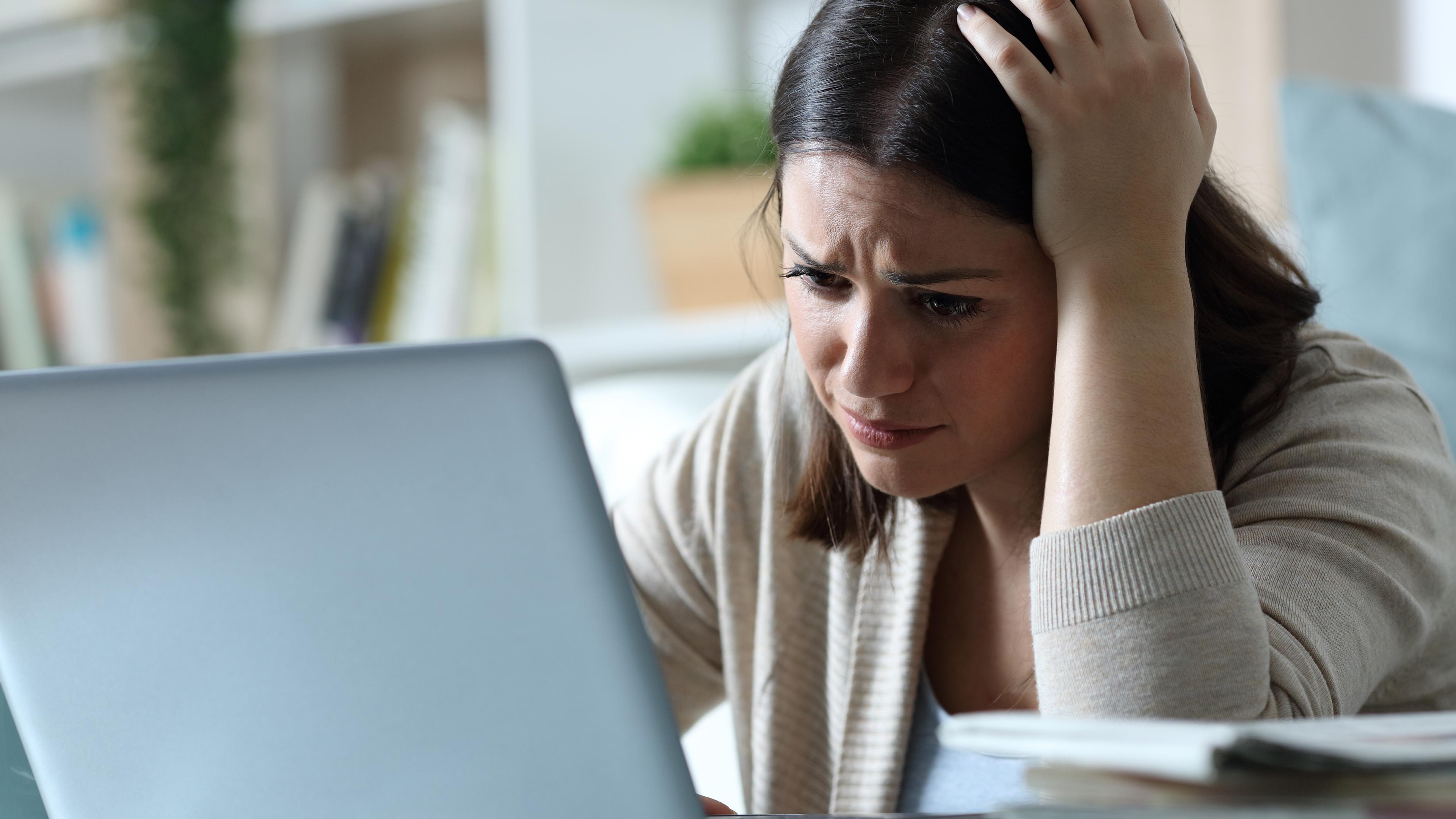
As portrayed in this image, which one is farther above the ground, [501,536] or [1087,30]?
[1087,30]

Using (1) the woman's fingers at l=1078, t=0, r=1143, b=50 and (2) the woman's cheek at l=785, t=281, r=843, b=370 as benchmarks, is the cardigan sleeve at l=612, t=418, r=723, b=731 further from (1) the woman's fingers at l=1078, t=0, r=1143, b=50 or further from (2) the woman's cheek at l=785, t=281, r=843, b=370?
(1) the woman's fingers at l=1078, t=0, r=1143, b=50

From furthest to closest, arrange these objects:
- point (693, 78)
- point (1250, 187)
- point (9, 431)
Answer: point (693, 78) < point (1250, 187) < point (9, 431)

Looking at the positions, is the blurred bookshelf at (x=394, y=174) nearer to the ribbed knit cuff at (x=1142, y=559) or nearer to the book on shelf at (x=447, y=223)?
the book on shelf at (x=447, y=223)

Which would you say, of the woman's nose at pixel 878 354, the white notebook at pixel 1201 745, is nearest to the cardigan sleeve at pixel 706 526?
the woman's nose at pixel 878 354

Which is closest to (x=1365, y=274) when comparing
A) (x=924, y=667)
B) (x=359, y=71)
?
(x=924, y=667)

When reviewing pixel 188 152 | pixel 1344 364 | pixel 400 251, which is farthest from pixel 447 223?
pixel 1344 364

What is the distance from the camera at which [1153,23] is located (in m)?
0.69

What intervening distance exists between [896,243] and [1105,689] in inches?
9.6

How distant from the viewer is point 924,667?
3.17 ft

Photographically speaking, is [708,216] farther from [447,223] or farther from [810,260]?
[810,260]

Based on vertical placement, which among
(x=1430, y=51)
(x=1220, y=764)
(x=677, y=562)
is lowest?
(x=677, y=562)

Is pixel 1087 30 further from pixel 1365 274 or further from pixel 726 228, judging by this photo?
pixel 726 228

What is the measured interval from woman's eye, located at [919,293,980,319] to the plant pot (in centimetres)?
98

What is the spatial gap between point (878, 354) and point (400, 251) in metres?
1.43
